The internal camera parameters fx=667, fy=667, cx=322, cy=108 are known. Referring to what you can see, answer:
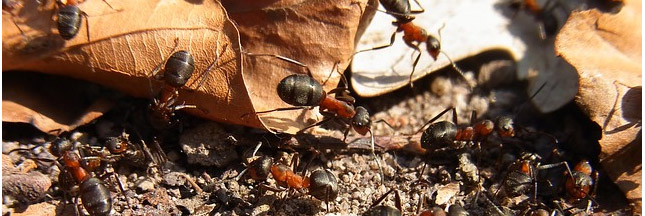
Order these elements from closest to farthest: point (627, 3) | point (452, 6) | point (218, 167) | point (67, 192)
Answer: point (67, 192)
point (218, 167)
point (627, 3)
point (452, 6)

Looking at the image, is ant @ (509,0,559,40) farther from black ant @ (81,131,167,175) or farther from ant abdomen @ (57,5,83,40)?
ant abdomen @ (57,5,83,40)

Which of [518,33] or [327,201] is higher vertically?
[518,33]

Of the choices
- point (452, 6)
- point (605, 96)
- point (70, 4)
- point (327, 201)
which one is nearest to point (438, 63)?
point (452, 6)

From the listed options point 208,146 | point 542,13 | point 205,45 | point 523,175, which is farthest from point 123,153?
point 542,13

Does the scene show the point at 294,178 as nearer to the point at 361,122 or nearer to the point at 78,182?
the point at 361,122

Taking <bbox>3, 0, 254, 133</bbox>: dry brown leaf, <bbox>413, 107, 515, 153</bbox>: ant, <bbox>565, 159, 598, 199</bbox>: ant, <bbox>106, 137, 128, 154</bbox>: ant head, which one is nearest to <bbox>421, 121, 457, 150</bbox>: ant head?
<bbox>413, 107, 515, 153</bbox>: ant

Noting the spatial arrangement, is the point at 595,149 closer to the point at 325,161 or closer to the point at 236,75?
the point at 325,161
